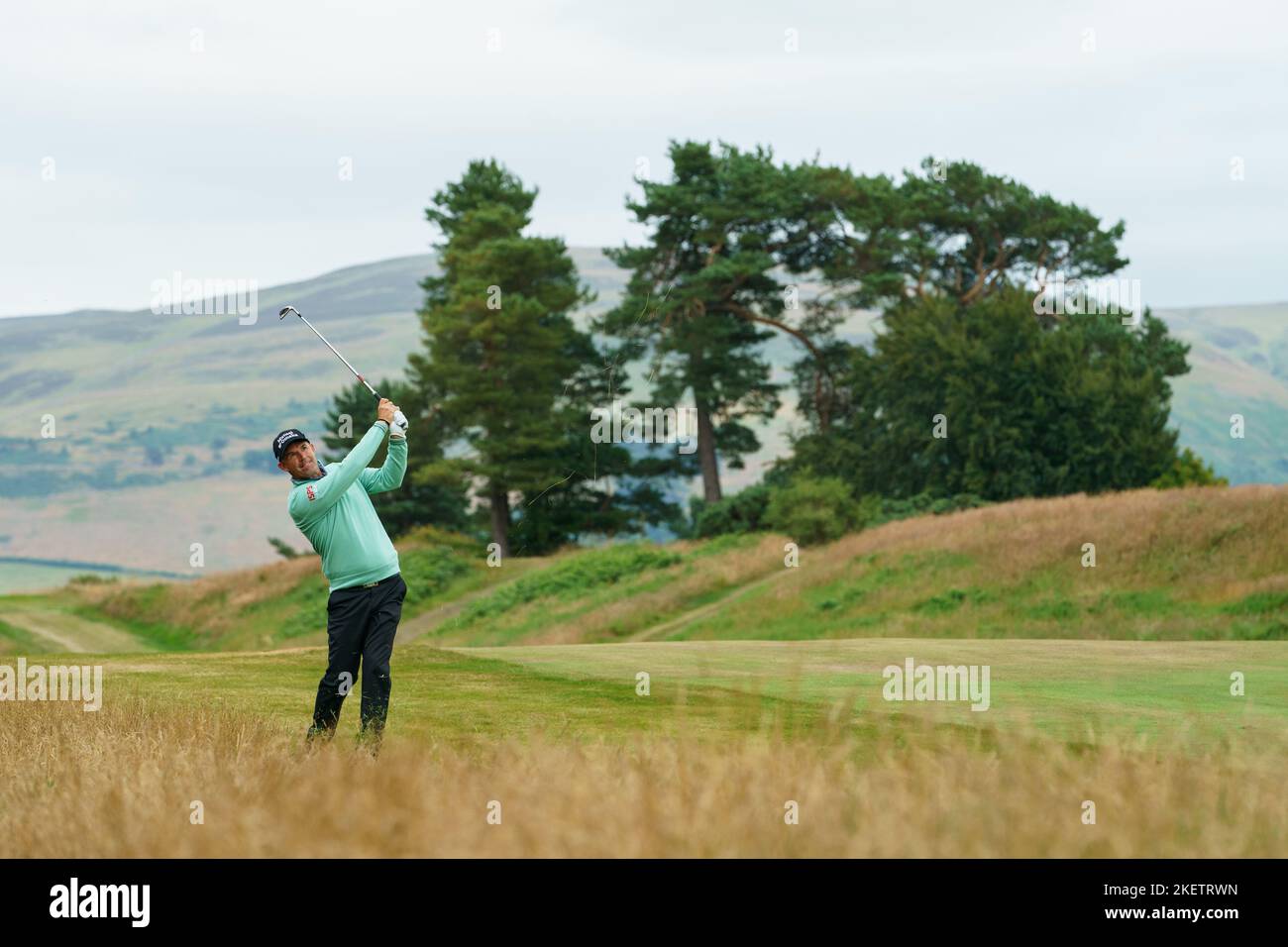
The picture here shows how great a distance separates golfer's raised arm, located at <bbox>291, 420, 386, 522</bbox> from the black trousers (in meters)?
0.69

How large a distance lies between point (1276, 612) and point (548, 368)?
43.1 metres

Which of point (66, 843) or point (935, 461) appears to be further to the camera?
point (935, 461)

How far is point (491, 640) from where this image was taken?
151 ft

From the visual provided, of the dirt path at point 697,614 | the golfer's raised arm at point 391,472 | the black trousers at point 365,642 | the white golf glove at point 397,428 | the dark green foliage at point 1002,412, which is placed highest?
the dark green foliage at point 1002,412

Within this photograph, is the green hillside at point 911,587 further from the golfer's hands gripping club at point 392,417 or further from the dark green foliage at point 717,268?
the golfer's hands gripping club at point 392,417

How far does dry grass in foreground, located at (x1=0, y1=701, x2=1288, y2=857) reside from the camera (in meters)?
6.86

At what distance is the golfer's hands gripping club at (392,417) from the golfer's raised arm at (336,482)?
0.29ft

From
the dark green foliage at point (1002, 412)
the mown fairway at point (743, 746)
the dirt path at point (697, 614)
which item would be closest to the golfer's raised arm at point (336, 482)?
the mown fairway at point (743, 746)

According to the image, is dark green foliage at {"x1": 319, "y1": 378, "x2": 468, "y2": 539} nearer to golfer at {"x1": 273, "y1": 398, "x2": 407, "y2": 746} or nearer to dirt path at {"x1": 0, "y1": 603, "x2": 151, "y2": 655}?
dirt path at {"x1": 0, "y1": 603, "x2": 151, "y2": 655}

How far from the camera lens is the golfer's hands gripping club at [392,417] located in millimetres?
11220

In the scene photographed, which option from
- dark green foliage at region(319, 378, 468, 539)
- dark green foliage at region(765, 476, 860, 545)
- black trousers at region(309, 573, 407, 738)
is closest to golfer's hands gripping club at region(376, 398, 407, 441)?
black trousers at region(309, 573, 407, 738)

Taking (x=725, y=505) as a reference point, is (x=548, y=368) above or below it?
above
